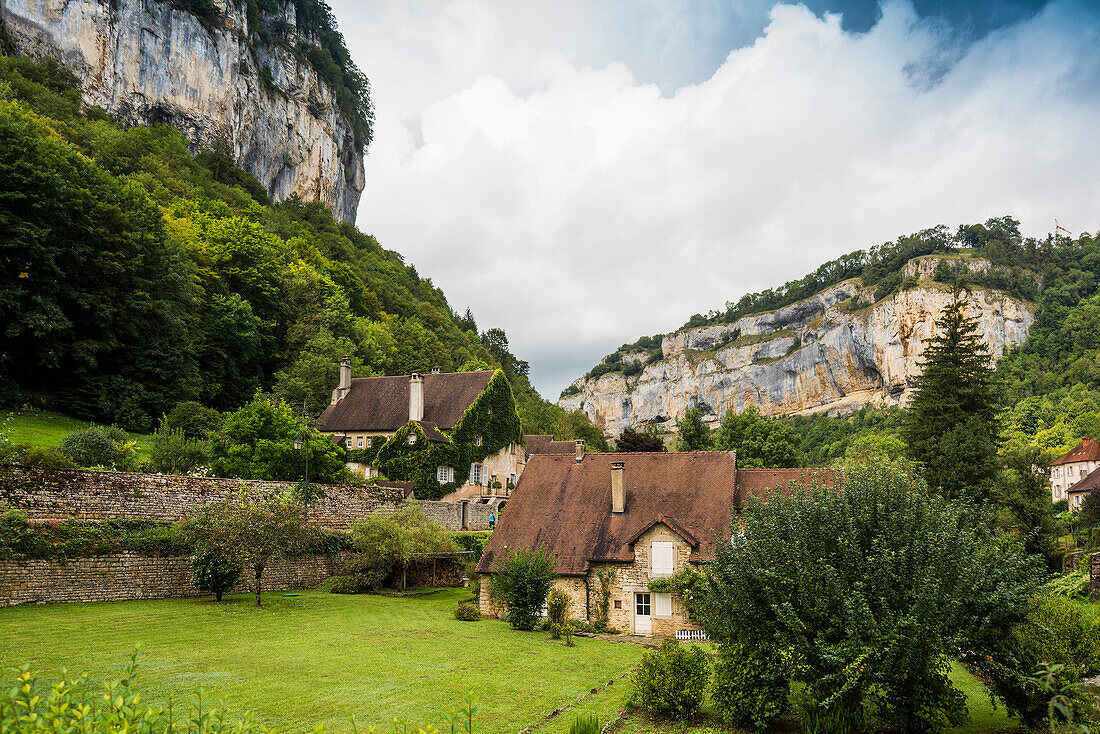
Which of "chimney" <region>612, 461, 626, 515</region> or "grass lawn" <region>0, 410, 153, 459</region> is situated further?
"grass lawn" <region>0, 410, 153, 459</region>

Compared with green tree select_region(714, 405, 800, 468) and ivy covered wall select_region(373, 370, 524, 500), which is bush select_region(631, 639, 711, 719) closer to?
ivy covered wall select_region(373, 370, 524, 500)

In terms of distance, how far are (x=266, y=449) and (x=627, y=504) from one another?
17280mm

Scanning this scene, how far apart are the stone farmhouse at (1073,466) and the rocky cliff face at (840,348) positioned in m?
51.7

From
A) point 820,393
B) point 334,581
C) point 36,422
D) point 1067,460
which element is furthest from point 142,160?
point 820,393

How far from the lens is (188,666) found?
42.9 feet

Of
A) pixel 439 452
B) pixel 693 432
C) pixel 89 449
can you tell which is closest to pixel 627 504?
pixel 439 452

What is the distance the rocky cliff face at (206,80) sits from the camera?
64750 mm

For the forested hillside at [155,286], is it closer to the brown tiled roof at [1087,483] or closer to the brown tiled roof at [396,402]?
the brown tiled roof at [396,402]

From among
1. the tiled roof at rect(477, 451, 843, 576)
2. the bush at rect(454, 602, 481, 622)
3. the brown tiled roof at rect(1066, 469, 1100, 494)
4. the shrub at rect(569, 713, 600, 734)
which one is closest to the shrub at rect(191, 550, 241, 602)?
the bush at rect(454, 602, 481, 622)

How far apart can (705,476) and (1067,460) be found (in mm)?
60324

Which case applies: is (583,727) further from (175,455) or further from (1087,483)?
(1087,483)

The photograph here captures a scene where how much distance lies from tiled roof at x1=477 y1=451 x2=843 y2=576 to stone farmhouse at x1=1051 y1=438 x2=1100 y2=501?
54.3 m

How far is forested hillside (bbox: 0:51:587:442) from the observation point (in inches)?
1281

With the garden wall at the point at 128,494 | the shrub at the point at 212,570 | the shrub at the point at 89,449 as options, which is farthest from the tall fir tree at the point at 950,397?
the shrub at the point at 89,449
